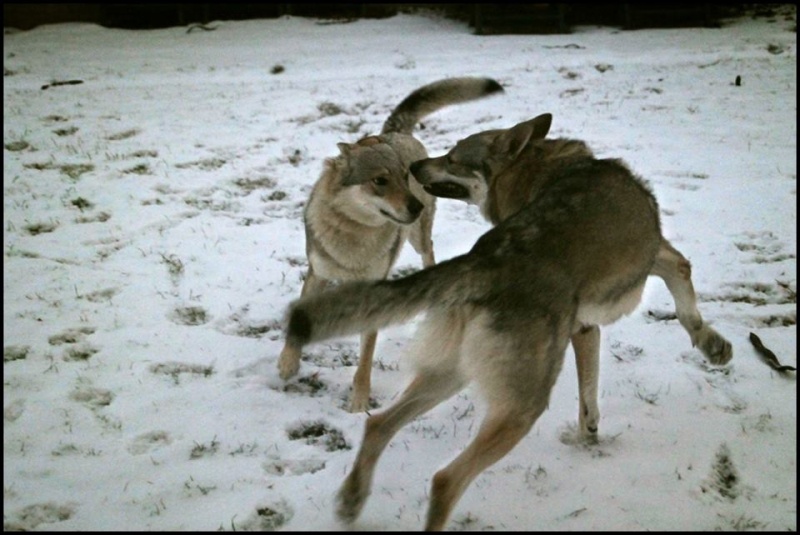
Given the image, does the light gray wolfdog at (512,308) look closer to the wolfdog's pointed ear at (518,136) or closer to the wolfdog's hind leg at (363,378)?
the wolfdog's pointed ear at (518,136)

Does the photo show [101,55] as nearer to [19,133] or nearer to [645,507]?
Answer: [19,133]

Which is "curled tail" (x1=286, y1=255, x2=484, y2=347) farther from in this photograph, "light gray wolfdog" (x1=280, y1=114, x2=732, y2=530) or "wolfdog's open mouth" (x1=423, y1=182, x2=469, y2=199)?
"wolfdog's open mouth" (x1=423, y1=182, x2=469, y2=199)

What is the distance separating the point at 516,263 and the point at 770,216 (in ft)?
12.2

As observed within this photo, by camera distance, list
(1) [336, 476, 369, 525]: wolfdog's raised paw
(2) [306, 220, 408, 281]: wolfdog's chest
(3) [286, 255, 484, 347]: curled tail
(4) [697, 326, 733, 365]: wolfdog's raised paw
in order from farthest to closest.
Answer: (2) [306, 220, 408, 281]: wolfdog's chest
(4) [697, 326, 733, 365]: wolfdog's raised paw
(1) [336, 476, 369, 525]: wolfdog's raised paw
(3) [286, 255, 484, 347]: curled tail

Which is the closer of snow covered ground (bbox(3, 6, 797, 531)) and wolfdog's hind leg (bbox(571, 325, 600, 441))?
snow covered ground (bbox(3, 6, 797, 531))

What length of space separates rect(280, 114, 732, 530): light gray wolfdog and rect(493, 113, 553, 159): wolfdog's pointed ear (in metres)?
0.26

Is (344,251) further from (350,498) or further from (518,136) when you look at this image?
(350,498)

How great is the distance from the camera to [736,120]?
269 inches

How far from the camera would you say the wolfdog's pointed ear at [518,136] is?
2.91m

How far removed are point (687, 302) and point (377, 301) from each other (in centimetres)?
187

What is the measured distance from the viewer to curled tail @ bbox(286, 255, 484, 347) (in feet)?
6.31

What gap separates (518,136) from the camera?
2920 mm

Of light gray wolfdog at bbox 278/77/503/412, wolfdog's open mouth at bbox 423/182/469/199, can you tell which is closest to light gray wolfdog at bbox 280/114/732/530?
wolfdog's open mouth at bbox 423/182/469/199

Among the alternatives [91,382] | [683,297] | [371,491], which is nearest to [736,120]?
[683,297]
